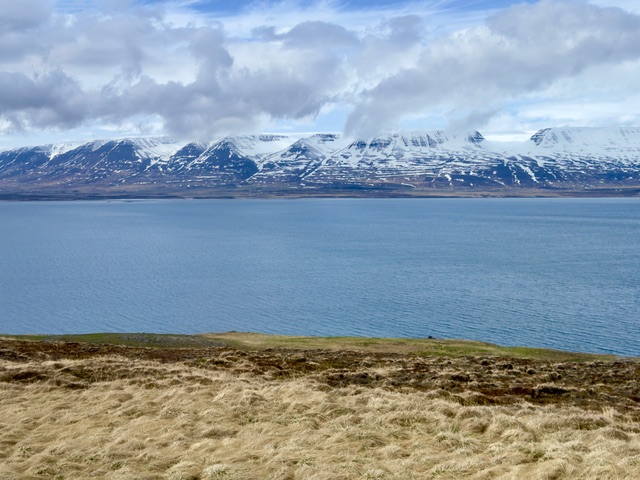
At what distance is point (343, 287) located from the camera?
92.1 metres

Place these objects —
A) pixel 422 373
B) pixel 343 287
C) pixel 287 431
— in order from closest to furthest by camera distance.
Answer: pixel 287 431 < pixel 422 373 < pixel 343 287

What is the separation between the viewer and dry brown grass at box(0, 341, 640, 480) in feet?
49.2

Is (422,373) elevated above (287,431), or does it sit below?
below

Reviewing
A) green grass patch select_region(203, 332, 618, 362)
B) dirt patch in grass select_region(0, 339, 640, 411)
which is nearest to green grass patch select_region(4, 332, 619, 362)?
green grass patch select_region(203, 332, 618, 362)

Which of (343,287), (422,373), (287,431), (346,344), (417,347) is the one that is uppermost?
(287,431)

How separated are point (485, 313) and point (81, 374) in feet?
179

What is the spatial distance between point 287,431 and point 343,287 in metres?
74.0

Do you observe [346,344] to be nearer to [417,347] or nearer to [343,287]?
[417,347]

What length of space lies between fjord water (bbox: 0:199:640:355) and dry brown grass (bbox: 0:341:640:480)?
40706mm

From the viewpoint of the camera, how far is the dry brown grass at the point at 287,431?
15.0m

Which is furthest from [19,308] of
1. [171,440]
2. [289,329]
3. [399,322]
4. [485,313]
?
[171,440]

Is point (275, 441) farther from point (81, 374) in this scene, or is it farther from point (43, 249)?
point (43, 249)

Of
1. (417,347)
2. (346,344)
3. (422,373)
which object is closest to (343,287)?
(346,344)

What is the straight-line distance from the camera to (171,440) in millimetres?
17234
